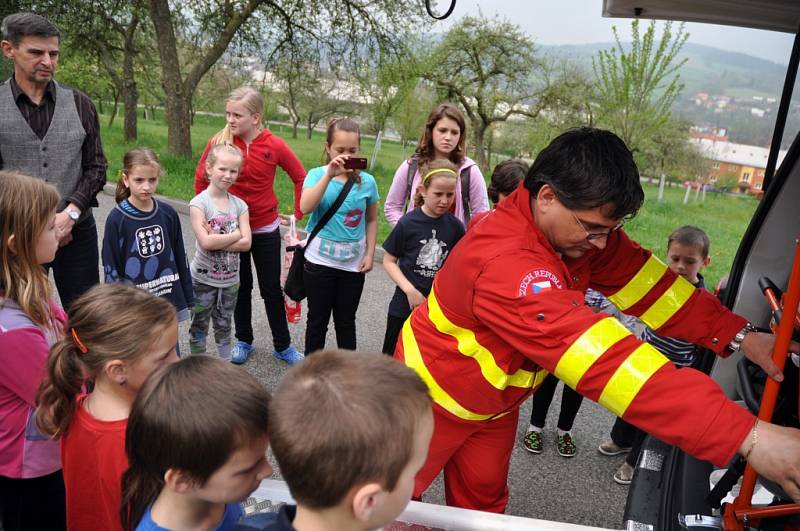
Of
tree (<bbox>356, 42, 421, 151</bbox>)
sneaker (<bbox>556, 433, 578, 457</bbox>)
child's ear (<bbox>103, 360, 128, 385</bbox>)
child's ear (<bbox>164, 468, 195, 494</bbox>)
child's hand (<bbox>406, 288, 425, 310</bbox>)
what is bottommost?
sneaker (<bbox>556, 433, 578, 457</bbox>)

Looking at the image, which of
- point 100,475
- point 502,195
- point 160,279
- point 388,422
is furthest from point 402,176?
point 388,422

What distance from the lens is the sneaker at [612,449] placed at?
139 inches

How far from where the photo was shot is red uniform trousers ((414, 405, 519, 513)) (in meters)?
2.11

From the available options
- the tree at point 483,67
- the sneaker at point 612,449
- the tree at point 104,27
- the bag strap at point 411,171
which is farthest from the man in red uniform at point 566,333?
the tree at point 483,67

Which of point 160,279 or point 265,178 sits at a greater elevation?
point 265,178

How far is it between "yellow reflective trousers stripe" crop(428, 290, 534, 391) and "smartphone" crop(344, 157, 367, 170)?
1804 millimetres

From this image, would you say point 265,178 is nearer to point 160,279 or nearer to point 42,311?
point 160,279

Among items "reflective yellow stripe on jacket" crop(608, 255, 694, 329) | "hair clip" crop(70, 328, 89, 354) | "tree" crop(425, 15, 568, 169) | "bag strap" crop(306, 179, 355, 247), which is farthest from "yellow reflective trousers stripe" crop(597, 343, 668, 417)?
"tree" crop(425, 15, 568, 169)

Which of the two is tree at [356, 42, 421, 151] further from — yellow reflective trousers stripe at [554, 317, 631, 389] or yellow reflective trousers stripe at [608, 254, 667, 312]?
yellow reflective trousers stripe at [554, 317, 631, 389]

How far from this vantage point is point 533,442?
138 inches

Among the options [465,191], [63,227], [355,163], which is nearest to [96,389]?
[63,227]

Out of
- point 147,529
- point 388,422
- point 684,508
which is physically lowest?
point 684,508

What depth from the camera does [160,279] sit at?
132 inches

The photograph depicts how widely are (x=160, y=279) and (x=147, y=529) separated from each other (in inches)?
88.0
